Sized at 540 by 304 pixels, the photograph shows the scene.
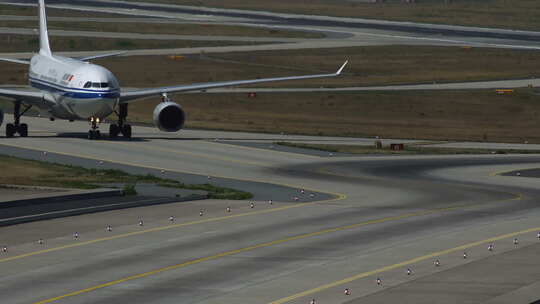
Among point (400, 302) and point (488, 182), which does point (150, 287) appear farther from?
point (488, 182)

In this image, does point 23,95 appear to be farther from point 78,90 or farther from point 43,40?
point 43,40

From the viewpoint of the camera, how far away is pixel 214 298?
29.3 meters

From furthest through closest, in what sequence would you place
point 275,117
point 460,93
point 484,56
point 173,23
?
point 173,23 → point 484,56 → point 460,93 → point 275,117

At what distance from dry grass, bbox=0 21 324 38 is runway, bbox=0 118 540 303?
9055 cm

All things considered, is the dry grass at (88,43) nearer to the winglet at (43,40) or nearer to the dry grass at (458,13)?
the dry grass at (458,13)

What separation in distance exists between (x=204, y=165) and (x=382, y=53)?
232 ft

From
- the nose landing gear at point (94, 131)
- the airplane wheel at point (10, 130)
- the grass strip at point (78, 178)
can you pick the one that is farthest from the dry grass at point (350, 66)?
the grass strip at point (78, 178)

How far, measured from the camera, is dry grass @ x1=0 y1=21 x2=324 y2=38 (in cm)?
15250

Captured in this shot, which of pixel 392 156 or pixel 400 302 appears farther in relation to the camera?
pixel 392 156

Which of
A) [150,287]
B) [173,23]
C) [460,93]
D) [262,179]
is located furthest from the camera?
[173,23]

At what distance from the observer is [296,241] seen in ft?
126

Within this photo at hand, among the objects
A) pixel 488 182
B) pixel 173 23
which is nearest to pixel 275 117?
pixel 488 182

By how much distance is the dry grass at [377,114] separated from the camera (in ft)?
269

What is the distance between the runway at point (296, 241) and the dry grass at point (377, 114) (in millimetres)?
19238
